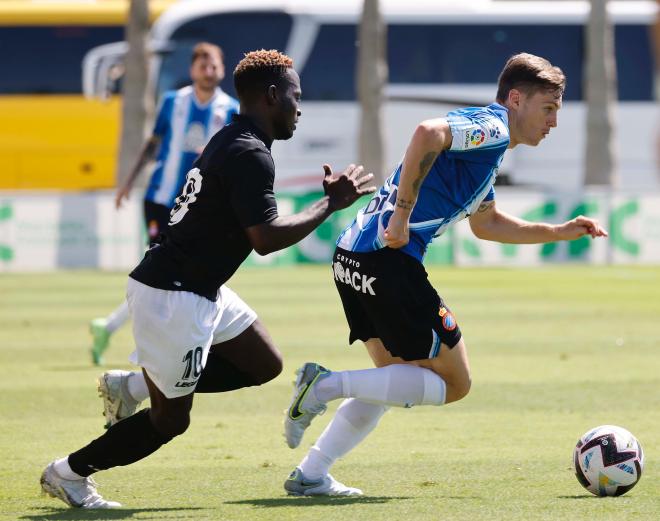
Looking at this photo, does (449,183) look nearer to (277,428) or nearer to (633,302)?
(277,428)

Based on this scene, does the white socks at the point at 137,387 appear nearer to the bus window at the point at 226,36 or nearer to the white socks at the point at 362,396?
the white socks at the point at 362,396

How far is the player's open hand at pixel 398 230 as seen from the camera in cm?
627

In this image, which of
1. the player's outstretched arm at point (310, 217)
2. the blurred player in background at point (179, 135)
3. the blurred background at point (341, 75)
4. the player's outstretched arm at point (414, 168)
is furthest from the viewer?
the blurred background at point (341, 75)

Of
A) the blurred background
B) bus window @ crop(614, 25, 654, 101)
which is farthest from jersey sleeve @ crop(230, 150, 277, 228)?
bus window @ crop(614, 25, 654, 101)

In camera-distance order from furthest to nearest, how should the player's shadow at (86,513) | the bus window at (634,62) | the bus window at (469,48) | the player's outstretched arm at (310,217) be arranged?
the bus window at (634,62) → the bus window at (469,48) → the player's shadow at (86,513) → the player's outstretched arm at (310,217)

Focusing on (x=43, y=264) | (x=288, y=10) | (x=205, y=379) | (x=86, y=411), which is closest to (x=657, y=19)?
(x=288, y=10)

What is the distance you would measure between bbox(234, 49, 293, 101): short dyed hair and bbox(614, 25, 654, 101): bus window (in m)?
26.7

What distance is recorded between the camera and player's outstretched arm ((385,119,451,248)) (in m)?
6.14

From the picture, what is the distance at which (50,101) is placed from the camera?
31609mm

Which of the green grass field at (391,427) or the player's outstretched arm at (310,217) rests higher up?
the player's outstretched arm at (310,217)

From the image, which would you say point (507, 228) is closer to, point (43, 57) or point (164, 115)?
point (164, 115)

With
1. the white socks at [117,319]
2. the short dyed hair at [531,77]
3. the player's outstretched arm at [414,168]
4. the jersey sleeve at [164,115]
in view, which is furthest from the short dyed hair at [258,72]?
the jersey sleeve at [164,115]

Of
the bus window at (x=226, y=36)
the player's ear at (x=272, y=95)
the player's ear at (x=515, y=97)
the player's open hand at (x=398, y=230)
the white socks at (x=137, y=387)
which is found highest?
the bus window at (x=226, y=36)

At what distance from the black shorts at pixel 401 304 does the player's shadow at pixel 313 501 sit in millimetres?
639
